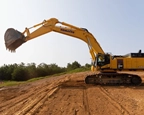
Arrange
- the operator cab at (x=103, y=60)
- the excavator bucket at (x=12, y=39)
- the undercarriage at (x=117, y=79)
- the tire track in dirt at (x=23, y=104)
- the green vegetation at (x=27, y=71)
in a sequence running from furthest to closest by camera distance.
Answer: the green vegetation at (x=27, y=71), the operator cab at (x=103, y=60), the undercarriage at (x=117, y=79), the excavator bucket at (x=12, y=39), the tire track in dirt at (x=23, y=104)

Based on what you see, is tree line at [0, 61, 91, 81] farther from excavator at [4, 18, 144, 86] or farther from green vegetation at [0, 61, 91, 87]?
excavator at [4, 18, 144, 86]

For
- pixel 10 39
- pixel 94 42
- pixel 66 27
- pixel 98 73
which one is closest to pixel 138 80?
pixel 98 73

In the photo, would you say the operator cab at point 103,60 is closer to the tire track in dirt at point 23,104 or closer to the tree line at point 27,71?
the tire track in dirt at point 23,104

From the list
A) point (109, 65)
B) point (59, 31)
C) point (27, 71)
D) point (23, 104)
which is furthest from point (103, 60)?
point (27, 71)

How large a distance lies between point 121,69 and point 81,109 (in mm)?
11584

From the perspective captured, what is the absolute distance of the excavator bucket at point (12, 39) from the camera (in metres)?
20.6

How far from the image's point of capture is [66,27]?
23.0 metres

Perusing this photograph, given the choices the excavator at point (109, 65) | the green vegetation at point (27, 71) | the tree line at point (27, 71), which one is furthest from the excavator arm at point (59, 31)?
the tree line at point (27, 71)

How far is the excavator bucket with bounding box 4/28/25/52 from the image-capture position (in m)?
20.6

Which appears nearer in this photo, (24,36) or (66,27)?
(24,36)

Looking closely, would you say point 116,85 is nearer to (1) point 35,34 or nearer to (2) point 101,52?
(2) point 101,52

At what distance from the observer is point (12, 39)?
2052cm

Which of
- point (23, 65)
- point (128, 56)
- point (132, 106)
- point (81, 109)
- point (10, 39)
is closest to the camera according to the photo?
point (81, 109)

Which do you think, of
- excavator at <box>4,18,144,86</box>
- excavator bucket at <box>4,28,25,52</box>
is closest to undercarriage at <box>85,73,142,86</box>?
excavator at <box>4,18,144,86</box>
